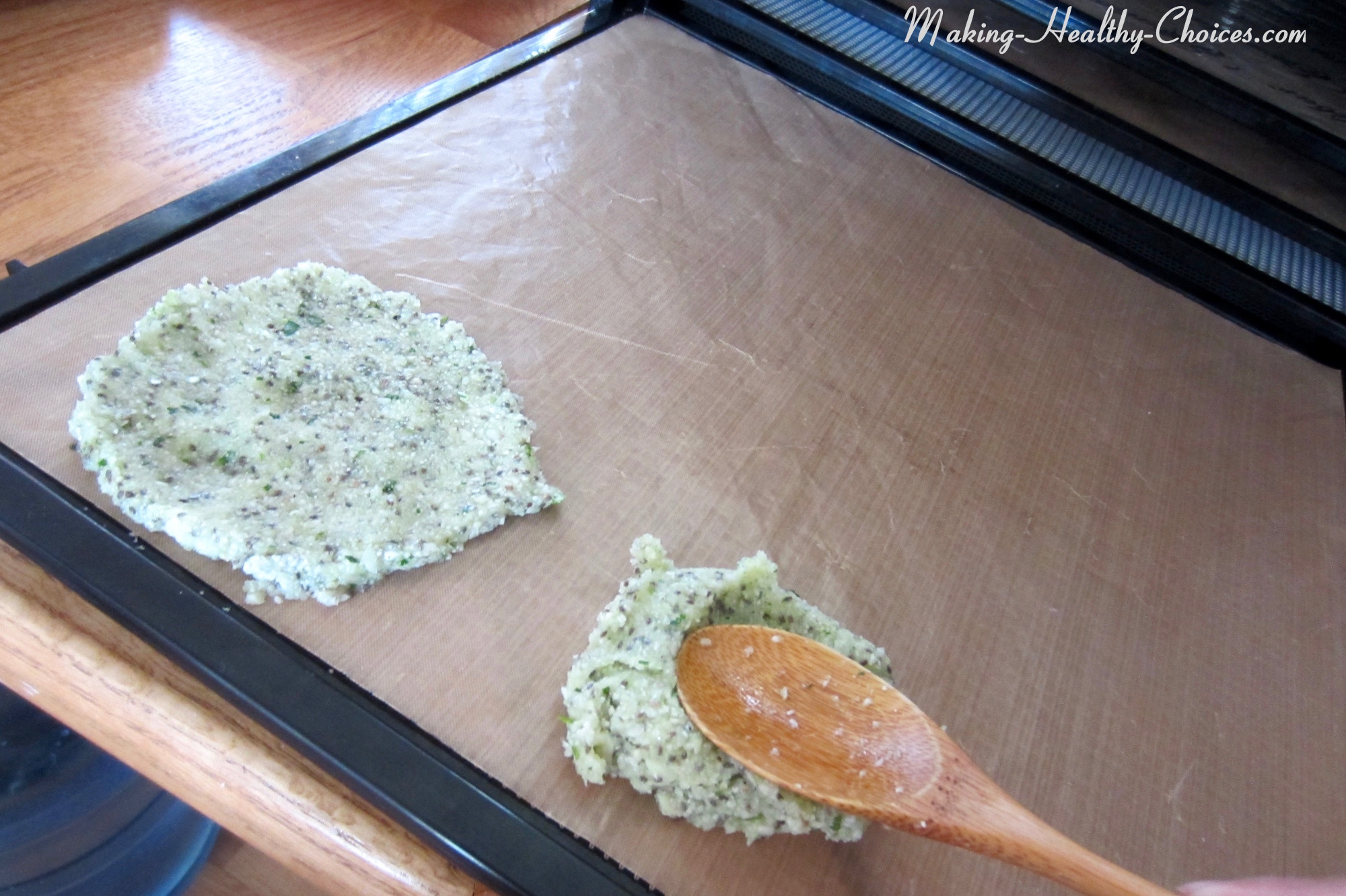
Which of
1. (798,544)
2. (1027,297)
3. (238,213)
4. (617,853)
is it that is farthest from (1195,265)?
(238,213)

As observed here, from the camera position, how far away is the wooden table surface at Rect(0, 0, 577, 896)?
0.69 meters

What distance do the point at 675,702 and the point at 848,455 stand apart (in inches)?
16.0

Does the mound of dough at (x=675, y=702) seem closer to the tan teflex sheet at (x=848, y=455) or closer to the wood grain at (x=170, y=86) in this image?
the tan teflex sheet at (x=848, y=455)

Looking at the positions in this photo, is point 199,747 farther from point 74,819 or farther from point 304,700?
point 74,819

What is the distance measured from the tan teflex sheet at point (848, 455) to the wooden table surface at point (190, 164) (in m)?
0.09

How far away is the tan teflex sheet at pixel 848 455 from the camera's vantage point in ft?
2.62

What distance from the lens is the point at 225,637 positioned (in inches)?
28.4

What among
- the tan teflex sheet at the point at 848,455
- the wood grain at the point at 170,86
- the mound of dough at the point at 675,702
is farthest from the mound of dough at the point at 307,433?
the wood grain at the point at 170,86

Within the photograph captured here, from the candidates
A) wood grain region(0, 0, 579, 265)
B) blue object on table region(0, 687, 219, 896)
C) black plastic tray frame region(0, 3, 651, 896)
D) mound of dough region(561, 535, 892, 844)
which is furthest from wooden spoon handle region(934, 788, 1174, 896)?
wood grain region(0, 0, 579, 265)

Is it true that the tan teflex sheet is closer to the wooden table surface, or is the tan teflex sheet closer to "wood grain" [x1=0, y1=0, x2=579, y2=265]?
the wooden table surface

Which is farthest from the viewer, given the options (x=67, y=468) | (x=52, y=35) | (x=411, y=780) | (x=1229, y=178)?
(x=52, y=35)

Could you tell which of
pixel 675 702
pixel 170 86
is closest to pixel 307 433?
pixel 675 702

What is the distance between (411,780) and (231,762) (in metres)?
0.13

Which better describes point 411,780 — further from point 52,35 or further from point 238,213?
point 52,35
